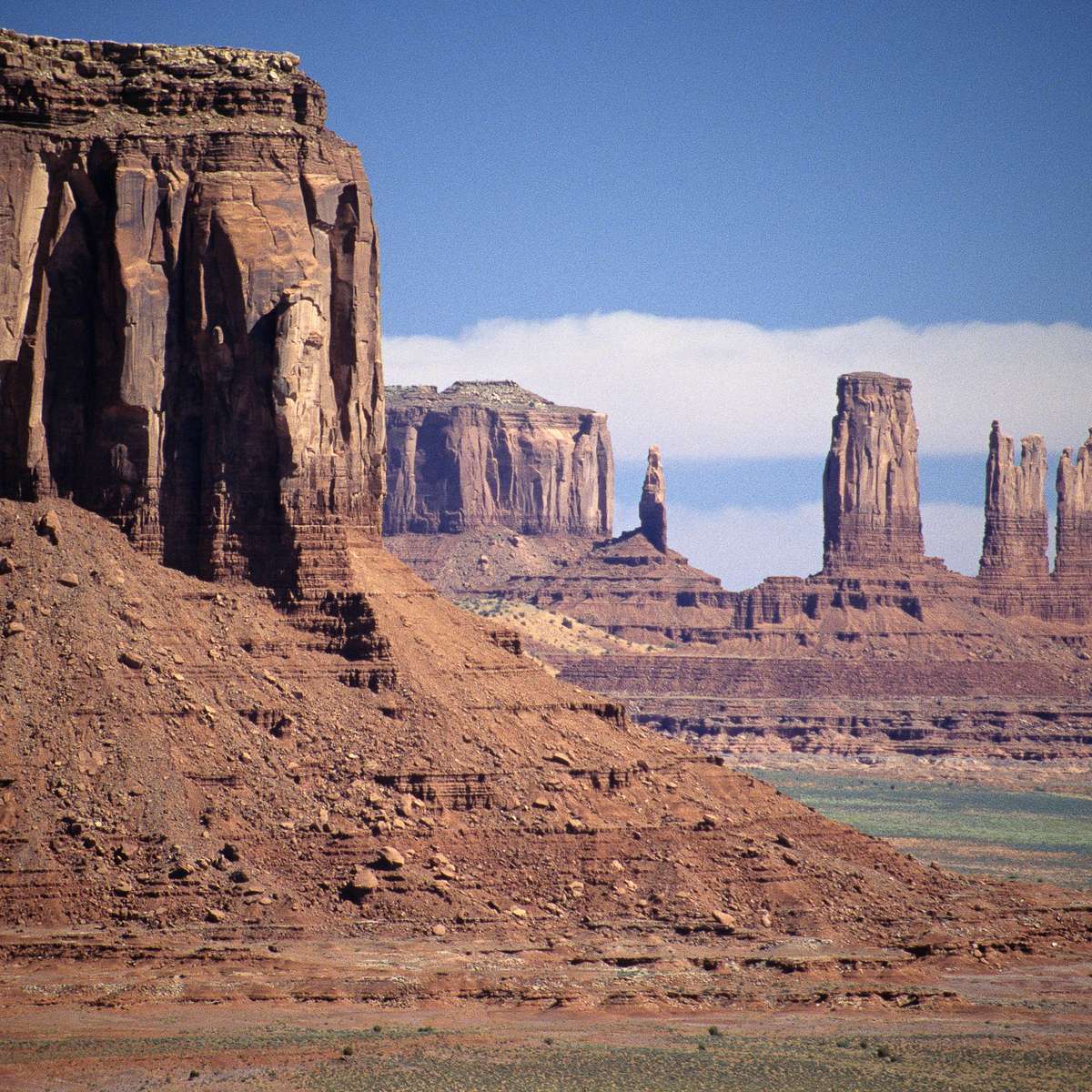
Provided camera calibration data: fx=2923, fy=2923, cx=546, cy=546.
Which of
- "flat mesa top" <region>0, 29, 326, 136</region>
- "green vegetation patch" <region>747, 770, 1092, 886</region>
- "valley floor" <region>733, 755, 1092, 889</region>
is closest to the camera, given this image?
"flat mesa top" <region>0, 29, 326, 136</region>

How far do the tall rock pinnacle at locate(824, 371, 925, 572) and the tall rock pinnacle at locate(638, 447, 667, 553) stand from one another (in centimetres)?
1051

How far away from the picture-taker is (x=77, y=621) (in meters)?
64.6

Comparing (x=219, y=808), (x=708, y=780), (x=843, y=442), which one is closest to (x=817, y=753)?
(x=843, y=442)

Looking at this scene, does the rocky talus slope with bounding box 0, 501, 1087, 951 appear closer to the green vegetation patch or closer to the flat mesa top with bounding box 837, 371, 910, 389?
the green vegetation patch

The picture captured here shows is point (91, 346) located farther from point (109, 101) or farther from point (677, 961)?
point (677, 961)

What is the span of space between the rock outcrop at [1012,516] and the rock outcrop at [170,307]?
12287 cm

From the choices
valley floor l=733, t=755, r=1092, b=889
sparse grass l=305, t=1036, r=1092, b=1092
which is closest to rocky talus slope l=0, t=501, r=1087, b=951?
sparse grass l=305, t=1036, r=1092, b=1092

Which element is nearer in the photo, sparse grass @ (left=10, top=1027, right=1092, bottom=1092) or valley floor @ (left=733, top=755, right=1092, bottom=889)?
sparse grass @ (left=10, top=1027, right=1092, bottom=1092)

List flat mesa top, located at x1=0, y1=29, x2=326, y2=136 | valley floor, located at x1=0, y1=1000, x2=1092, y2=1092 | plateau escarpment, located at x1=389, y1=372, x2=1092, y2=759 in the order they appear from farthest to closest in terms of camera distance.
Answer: plateau escarpment, located at x1=389, y1=372, x2=1092, y2=759 < flat mesa top, located at x1=0, y1=29, x2=326, y2=136 < valley floor, located at x1=0, y1=1000, x2=1092, y2=1092

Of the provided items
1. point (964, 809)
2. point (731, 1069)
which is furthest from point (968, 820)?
point (731, 1069)

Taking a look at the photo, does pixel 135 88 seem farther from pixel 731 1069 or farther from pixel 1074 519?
pixel 1074 519

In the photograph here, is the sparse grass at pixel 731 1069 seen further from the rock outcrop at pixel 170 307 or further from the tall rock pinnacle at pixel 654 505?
the tall rock pinnacle at pixel 654 505

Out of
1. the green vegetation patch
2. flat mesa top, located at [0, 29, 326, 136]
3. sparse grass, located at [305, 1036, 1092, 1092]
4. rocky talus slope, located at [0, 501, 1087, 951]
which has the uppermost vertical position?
flat mesa top, located at [0, 29, 326, 136]

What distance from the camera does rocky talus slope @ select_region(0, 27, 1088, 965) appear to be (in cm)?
6400
